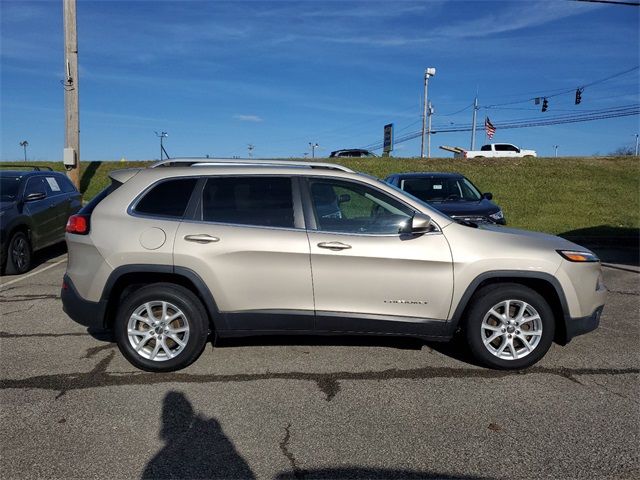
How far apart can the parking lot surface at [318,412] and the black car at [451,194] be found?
388 centimetres

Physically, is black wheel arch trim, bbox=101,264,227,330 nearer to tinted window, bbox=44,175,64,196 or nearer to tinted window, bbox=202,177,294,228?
tinted window, bbox=202,177,294,228

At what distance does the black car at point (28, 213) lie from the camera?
834 centimetres

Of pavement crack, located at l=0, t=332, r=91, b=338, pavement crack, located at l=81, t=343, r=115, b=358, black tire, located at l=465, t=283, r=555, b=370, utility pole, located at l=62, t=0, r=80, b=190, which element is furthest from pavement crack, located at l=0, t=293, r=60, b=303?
utility pole, located at l=62, t=0, r=80, b=190

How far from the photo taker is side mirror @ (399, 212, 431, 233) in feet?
14.3

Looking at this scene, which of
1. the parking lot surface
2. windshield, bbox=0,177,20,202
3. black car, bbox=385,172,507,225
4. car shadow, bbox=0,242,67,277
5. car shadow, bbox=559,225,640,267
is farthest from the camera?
car shadow, bbox=559,225,640,267

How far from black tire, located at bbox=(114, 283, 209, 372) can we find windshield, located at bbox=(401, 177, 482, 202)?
6.42 metres

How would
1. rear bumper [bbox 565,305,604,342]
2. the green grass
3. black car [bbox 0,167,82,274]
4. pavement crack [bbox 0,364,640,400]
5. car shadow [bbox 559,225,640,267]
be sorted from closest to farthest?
1. pavement crack [bbox 0,364,640,400]
2. rear bumper [bbox 565,305,604,342]
3. black car [bbox 0,167,82,274]
4. car shadow [bbox 559,225,640,267]
5. the green grass

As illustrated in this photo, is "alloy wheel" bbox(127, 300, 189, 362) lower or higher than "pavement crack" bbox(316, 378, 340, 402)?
higher

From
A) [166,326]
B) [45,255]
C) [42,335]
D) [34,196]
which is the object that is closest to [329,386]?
[166,326]

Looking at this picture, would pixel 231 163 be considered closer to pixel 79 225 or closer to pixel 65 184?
pixel 79 225

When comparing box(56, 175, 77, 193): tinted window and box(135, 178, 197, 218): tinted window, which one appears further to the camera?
box(56, 175, 77, 193): tinted window

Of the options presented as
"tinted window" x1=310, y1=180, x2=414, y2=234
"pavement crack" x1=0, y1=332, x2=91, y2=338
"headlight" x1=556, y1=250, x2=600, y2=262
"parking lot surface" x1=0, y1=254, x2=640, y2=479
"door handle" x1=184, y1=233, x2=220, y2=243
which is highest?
"tinted window" x1=310, y1=180, x2=414, y2=234

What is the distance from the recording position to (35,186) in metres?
9.48

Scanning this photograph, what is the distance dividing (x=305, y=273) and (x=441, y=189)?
257 inches
